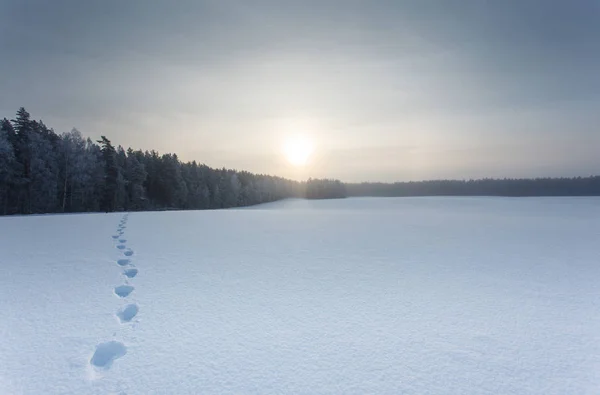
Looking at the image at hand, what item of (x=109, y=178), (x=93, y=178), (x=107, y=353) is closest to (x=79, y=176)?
(x=93, y=178)

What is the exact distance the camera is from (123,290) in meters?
4.60

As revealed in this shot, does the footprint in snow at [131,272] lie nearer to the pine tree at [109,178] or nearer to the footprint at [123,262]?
the footprint at [123,262]

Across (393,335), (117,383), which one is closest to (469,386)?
(393,335)

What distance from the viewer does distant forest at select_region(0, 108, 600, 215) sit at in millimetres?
30906

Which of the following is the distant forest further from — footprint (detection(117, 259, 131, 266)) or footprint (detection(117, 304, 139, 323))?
footprint (detection(117, 304, 139, 323))

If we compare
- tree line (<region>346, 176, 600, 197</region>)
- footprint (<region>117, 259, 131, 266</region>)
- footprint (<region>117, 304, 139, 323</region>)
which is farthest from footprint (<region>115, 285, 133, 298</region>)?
tree line (<region>346, 176, 600, 197</region>)

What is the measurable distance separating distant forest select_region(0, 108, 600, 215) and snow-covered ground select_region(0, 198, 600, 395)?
32.6 metres

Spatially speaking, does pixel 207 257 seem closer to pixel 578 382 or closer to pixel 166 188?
pixel 578 382

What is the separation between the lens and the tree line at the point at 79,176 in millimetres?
30766

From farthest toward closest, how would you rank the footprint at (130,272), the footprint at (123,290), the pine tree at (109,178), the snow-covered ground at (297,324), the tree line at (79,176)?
the pine tree at (109,178) < the tree line at (79,176) < the footprint at (130,272) < the footprint at (123,290) < the snow-covered ground at (297,324)

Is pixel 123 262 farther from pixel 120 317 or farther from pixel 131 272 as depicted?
pixel 120 317

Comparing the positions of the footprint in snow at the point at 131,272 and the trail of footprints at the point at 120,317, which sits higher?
the footprint in snow at the point at 131,272

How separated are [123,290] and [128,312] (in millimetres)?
960

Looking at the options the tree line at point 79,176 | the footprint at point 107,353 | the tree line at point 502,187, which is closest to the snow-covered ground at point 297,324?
the footprint at point 107,353
